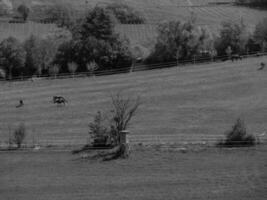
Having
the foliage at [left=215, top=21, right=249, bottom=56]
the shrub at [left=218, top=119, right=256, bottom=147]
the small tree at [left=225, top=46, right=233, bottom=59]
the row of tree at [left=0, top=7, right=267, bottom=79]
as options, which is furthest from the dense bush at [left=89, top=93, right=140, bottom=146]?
the foliage at [left=215, top=21, right=249, bottom=56]

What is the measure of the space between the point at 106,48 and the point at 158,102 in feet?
79.3

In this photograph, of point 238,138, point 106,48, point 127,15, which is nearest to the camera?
point 238,138

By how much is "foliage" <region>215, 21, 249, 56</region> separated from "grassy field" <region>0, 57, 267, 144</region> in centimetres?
662

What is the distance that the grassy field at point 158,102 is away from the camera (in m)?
49.3

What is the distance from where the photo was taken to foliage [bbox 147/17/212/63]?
8038cm

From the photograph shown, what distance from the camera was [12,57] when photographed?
81.2 meters

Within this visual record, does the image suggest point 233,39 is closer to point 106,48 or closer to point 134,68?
point 134,68

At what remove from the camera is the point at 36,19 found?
376ft

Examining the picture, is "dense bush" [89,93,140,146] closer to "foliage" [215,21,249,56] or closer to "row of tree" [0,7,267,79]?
"row of tree" [0,7,267,79]

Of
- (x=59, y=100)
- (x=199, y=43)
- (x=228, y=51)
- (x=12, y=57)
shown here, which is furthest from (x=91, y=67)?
(x=59, y=100)

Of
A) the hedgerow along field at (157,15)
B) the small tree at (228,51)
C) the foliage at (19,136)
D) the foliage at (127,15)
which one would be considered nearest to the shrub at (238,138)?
the foliage at (19,136)

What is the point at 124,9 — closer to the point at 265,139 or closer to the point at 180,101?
the point at 180,101

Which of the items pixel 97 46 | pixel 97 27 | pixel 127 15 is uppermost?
pixel 127 15

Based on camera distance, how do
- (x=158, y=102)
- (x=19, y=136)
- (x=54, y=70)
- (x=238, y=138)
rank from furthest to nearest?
(x=54, y=70), (x=158, y=102), (x=19, y=136), (x=238, y=138)
